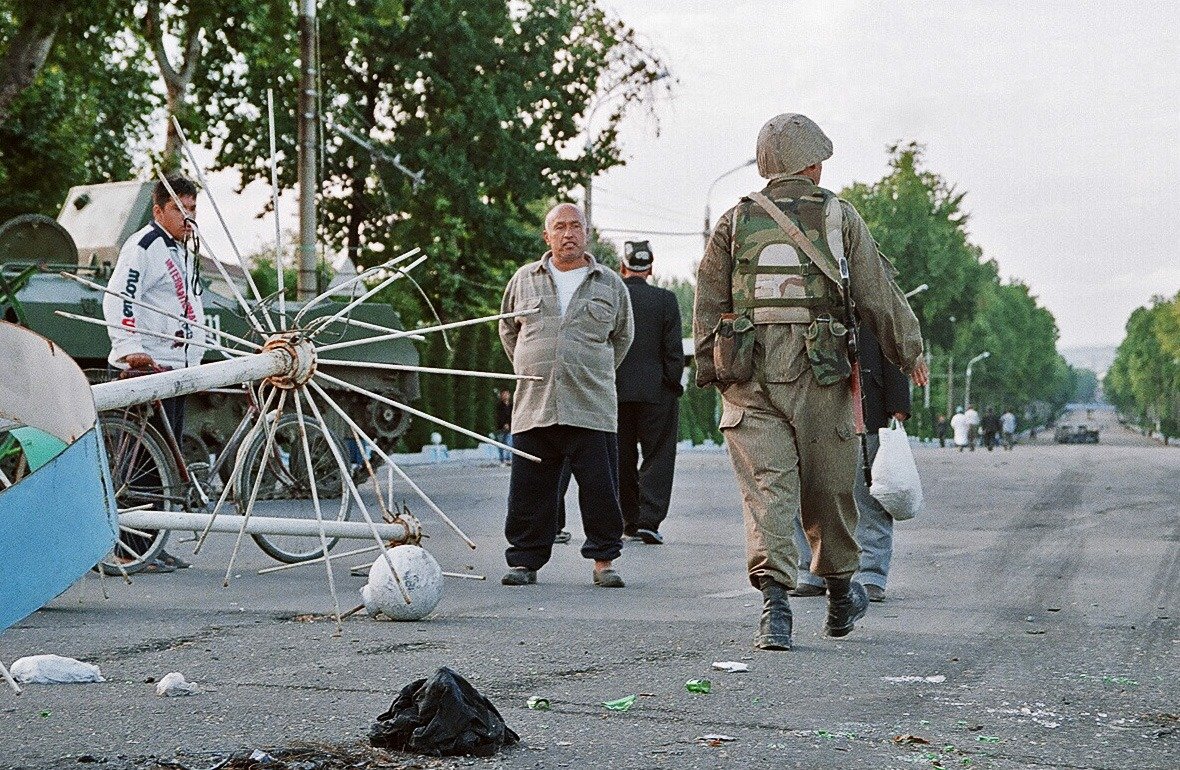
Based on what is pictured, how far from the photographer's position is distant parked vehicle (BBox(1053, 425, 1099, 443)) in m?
113

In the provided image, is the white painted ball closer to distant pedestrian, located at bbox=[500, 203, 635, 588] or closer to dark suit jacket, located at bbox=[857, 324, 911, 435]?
distant pedestrian, located at bbox=[500, 203, 635, 588]

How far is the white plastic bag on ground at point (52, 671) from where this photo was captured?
5598 millimetres

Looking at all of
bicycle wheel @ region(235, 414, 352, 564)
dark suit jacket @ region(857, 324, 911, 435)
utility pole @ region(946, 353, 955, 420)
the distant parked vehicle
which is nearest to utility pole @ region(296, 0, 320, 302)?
bicycle wheel @ region(235, 414, 352, 564)

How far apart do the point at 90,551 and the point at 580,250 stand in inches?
222

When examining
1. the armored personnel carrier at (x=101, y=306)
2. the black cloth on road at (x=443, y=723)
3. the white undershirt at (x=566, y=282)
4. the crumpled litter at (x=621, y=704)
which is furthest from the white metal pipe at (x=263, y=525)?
the armored personnel carrier at (x=101, y=306)

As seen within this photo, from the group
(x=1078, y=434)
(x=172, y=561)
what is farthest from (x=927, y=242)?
(x=172, y=561)

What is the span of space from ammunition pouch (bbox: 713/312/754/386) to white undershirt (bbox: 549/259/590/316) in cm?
255

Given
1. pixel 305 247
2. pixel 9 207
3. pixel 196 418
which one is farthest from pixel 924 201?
pixel 196 418

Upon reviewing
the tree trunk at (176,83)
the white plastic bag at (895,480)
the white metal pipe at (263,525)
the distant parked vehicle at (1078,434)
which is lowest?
the distant parked vehicle at (1078,434)

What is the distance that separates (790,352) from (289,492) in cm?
470

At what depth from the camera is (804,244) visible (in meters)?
6.45

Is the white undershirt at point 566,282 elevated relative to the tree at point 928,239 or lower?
lower

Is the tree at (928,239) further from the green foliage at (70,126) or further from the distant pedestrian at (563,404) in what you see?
the distant pedestrian at (563,404)

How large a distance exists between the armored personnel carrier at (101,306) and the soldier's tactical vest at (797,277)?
23.3 feet
